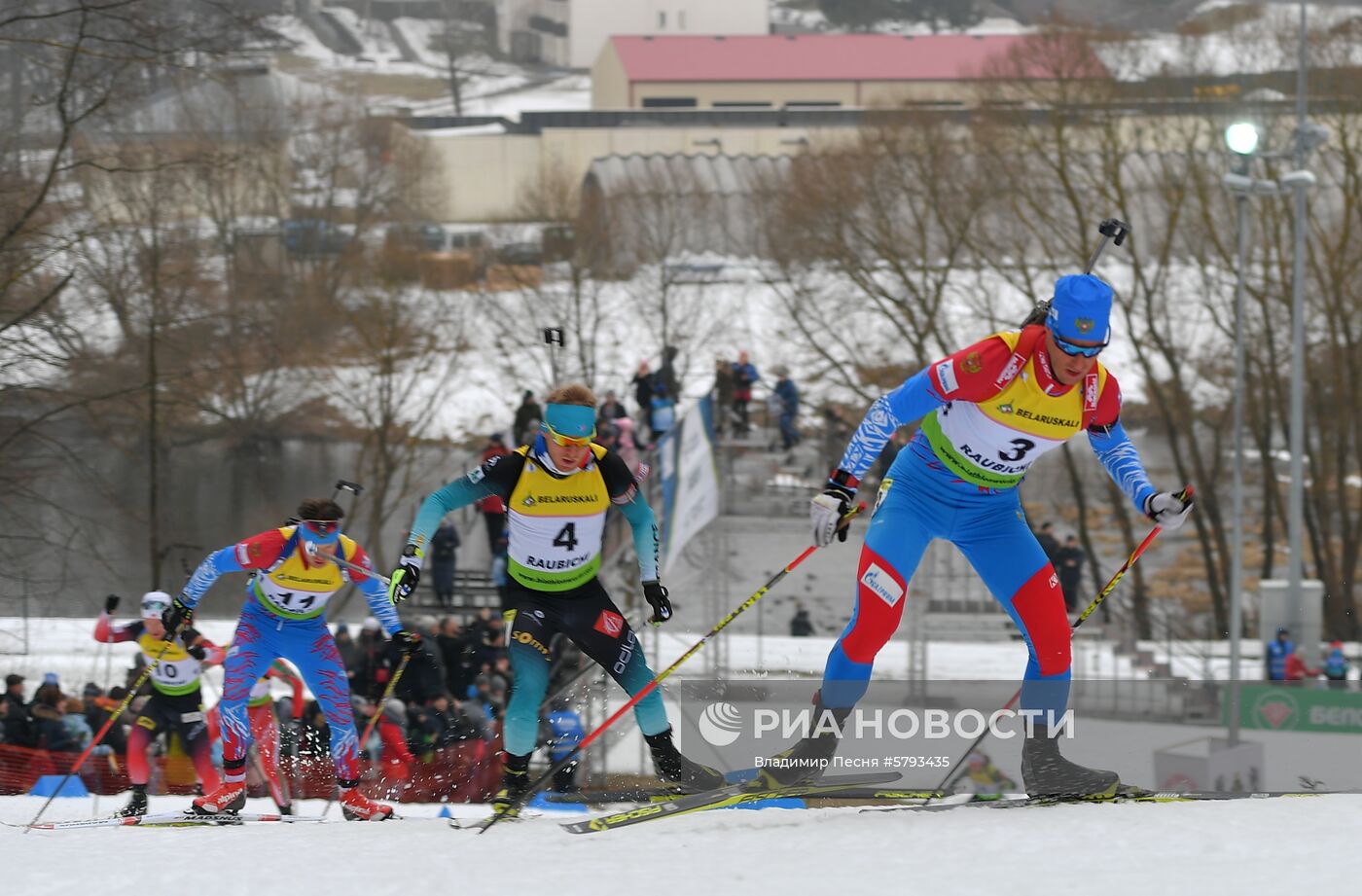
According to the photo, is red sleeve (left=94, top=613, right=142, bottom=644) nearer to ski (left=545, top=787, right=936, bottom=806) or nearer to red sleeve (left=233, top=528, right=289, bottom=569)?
red sleeve (left=233, top=528, right=289, bottom=569)

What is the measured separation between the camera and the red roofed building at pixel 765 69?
248 ft

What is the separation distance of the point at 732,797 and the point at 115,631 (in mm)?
4468

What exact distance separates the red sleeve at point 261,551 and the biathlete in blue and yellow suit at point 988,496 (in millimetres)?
2953

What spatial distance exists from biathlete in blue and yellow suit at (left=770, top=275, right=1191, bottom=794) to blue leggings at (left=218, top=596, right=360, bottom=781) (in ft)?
8.77

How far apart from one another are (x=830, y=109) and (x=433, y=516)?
60595mm

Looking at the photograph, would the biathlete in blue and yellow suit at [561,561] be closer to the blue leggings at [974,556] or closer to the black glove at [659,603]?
the black glove at [659,603]

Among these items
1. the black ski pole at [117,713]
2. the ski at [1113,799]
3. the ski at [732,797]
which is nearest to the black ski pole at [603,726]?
the ski at [732,797]

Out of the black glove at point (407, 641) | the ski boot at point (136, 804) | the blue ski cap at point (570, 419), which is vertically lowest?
Answer: the ski boot at point (136, 804)

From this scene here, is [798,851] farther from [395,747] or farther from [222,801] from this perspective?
[395,747]

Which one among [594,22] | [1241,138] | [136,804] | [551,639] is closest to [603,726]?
[551,639]

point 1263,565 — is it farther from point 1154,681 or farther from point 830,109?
point 830,109

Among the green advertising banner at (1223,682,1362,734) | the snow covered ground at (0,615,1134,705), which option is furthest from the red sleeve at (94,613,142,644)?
the green advertising banner at (1223,682,1362,734)

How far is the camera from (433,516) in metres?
6.97

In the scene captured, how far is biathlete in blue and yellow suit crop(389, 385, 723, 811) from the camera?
6.93m
